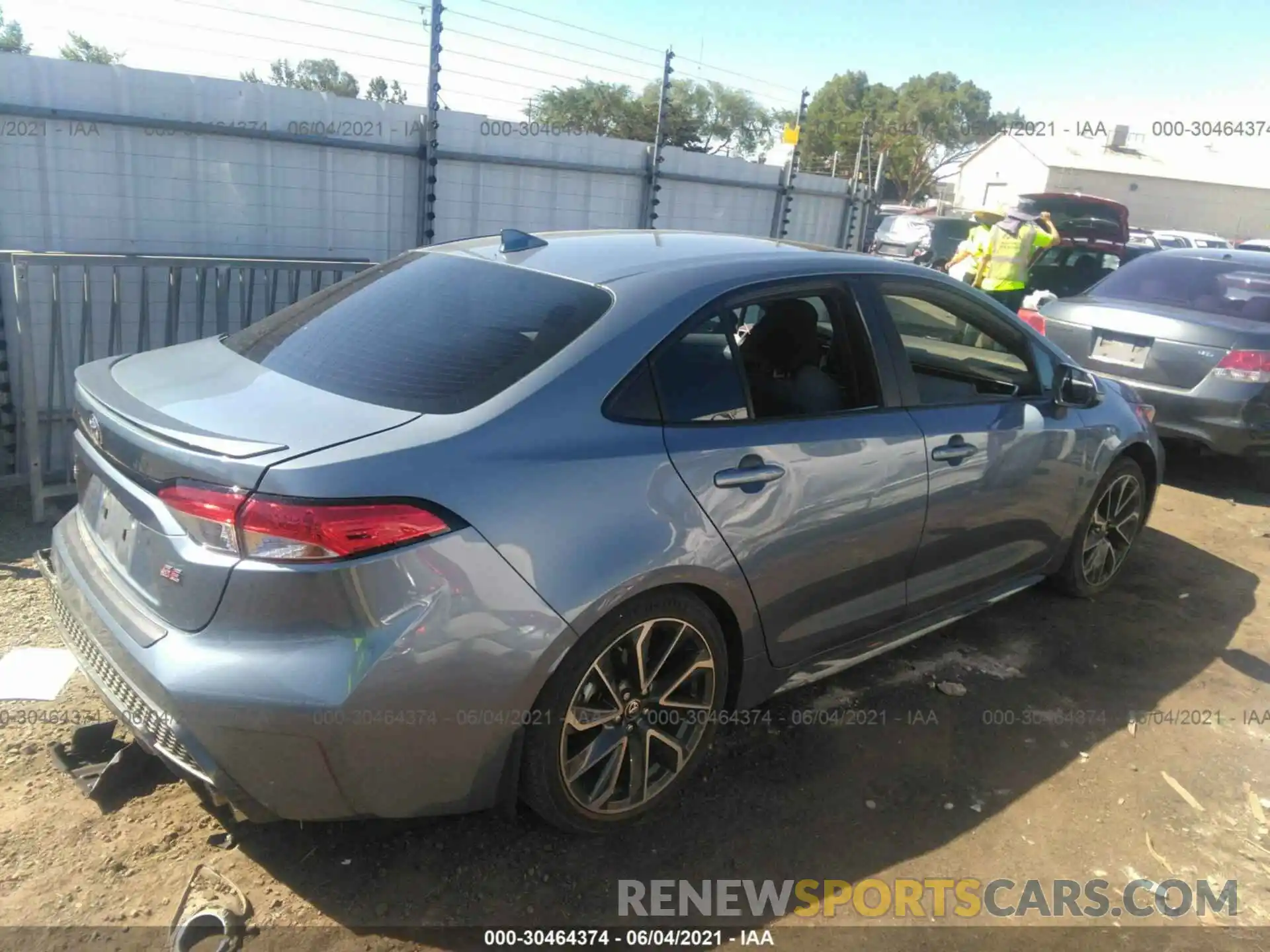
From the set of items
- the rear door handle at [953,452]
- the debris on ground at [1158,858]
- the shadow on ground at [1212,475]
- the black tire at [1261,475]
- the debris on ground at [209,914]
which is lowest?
the debris on ground at [209,914]

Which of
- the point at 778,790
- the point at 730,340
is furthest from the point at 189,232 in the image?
the point at 778,790

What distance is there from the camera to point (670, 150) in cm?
914

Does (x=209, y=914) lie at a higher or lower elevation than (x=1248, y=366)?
lower

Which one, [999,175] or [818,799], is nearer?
[818,799]

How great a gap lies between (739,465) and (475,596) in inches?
36.8

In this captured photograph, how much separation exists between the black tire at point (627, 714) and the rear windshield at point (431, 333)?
2.39ft

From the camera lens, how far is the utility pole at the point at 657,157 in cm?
875

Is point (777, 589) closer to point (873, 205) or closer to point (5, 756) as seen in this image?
point (5, 756)

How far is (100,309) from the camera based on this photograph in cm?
532

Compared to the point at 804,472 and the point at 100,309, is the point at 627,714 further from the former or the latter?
the point at 100,309

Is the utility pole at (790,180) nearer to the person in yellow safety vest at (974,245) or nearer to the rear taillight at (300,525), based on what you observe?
the person in yellow safety vest at (974,245)

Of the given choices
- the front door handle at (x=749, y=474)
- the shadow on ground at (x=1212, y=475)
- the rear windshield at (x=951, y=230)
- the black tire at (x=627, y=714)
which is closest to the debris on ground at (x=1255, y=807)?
the black tire at (x=627, y=714)

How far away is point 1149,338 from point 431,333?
5558 mm

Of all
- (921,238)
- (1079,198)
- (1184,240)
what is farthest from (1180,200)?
(1079,198)
